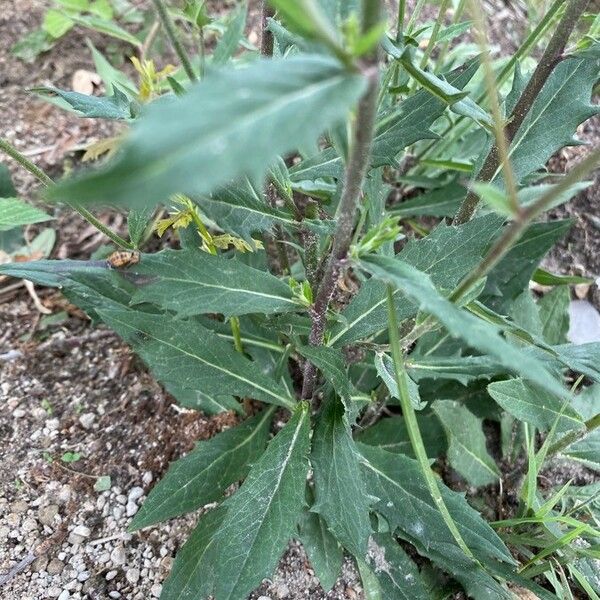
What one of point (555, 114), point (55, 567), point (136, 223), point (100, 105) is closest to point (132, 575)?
point (55, 567)

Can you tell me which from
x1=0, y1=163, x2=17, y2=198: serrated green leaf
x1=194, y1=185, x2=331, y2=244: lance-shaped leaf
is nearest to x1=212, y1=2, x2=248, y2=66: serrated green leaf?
x1=194, y1=185, x2=331, y2=244: lance-shaped leaf

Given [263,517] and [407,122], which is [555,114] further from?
[263,517]

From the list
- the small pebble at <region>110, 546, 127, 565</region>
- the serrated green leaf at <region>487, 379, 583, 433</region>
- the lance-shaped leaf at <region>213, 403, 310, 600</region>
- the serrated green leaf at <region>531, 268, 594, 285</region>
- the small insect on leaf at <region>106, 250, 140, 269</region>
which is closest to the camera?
the lance-shaped leaf at <region>213, 403, 310, 600</region>

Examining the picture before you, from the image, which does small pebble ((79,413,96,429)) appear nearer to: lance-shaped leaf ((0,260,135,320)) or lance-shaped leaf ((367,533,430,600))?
lance-shaped leaf ((0,260,135,320))

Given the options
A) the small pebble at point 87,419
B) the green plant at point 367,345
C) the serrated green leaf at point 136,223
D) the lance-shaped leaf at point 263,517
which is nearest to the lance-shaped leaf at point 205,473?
the green plant at point 367,345

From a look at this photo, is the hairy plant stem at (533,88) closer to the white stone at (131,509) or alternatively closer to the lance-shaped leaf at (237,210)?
the lance-shaped leaf at (237,210)

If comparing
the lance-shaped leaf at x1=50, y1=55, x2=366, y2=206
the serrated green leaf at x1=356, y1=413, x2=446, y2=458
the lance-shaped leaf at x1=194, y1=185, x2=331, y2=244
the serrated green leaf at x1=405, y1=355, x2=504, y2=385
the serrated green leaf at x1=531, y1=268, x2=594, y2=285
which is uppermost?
the lance-shaped leaf at x1=50, y1=55, x2=366, y2=206
